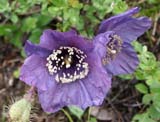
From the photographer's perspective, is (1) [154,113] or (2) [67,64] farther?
(1) [154,113]

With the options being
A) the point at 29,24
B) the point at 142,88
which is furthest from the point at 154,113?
the point at 29,24

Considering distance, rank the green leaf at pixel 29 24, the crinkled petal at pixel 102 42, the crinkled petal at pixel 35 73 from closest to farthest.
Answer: the crinkled petal at pixel 102 42 < the crinkled petal at pixel 35 73 < the green leaf at pixel 29 24

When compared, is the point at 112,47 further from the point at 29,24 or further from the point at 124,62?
the point at 29,24

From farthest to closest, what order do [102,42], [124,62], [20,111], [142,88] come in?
1. [142,88]
2. [124,62]
3. [20,111]
4. [102,42]

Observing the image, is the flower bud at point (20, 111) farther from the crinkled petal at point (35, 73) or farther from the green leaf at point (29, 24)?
the green leaf at point (29, 24)

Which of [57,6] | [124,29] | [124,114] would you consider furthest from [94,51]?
[124,114]

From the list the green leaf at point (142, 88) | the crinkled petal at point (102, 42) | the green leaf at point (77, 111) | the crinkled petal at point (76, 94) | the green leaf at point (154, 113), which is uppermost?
the crinkled petal at point (102, 42)

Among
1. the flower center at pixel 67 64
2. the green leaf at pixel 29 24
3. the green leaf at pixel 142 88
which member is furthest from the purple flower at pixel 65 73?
the green leaf at pixel 29 24
